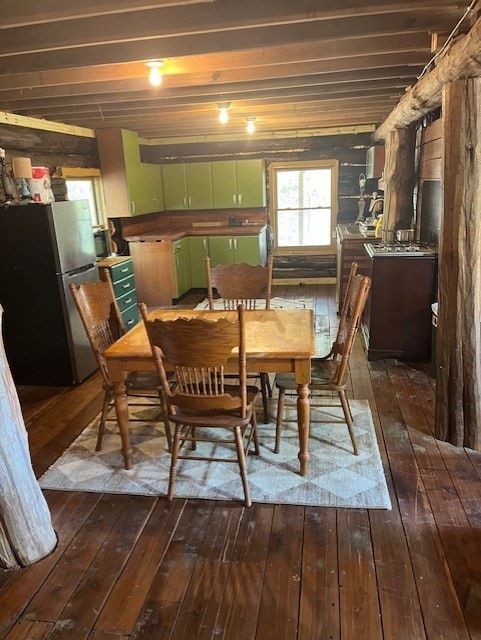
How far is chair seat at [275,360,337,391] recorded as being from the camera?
2729 millimetres

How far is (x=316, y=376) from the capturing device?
2842 mm

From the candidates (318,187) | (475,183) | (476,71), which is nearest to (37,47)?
(476,71)

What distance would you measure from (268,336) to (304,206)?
17.5 feet

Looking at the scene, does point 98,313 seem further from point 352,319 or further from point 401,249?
point 401,249

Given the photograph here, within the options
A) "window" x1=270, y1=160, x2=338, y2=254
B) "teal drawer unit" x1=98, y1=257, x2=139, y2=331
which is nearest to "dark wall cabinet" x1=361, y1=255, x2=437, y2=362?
"teal drawer unit" x1=98, y1=257, x2=139, y2=331

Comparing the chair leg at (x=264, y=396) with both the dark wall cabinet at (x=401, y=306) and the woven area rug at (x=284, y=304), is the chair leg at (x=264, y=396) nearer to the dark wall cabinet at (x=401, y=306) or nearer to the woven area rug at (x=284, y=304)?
the dark wall cabinet at (x=401, y=306)

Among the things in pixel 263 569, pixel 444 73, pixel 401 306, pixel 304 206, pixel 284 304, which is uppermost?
pixel 444 73

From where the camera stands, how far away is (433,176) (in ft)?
14.0

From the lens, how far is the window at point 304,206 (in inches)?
291

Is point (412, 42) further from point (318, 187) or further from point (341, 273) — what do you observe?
point (318, 187)

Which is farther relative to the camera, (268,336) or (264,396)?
(264,396)

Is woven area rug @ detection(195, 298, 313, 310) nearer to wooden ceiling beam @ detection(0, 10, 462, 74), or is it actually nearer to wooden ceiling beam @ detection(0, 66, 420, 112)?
wooden ceiling beam @ detection(0, 66, 420, 112)

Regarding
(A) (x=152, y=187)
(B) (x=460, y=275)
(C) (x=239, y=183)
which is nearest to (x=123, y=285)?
(A) (x=152, y=187)

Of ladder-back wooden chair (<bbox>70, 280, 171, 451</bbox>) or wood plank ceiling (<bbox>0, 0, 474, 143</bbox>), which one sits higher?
wood plank ceiling (<bbox>0, 0, 474, 143</bbox>)
